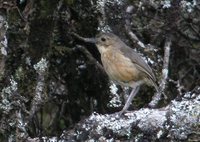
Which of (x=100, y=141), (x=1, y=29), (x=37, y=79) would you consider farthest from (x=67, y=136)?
(x=1, y=29)

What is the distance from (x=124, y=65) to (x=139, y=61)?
0.55 ft

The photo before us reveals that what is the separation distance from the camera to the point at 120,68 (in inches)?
241

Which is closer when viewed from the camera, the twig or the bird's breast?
the twig

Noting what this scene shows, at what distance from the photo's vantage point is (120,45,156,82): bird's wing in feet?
19.7

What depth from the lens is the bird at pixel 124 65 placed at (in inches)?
239

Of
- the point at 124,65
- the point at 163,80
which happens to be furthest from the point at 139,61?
the point at 163,80

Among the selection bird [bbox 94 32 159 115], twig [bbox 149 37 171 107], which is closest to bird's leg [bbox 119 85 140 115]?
bird [bbox 94 32 159 115]

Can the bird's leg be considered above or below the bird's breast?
below

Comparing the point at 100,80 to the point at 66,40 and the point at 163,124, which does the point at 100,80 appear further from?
the point at 163,124

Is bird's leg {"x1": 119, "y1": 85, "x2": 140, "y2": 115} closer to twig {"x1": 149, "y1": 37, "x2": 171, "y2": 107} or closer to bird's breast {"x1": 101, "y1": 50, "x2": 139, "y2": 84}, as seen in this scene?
bird's breast {"x1": 101, "y1": 50, "x2": 139, "y2": 84}

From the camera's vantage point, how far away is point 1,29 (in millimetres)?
5898

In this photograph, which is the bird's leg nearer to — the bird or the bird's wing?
the bird

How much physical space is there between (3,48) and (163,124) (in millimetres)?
1533

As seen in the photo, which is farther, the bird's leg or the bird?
the bird
